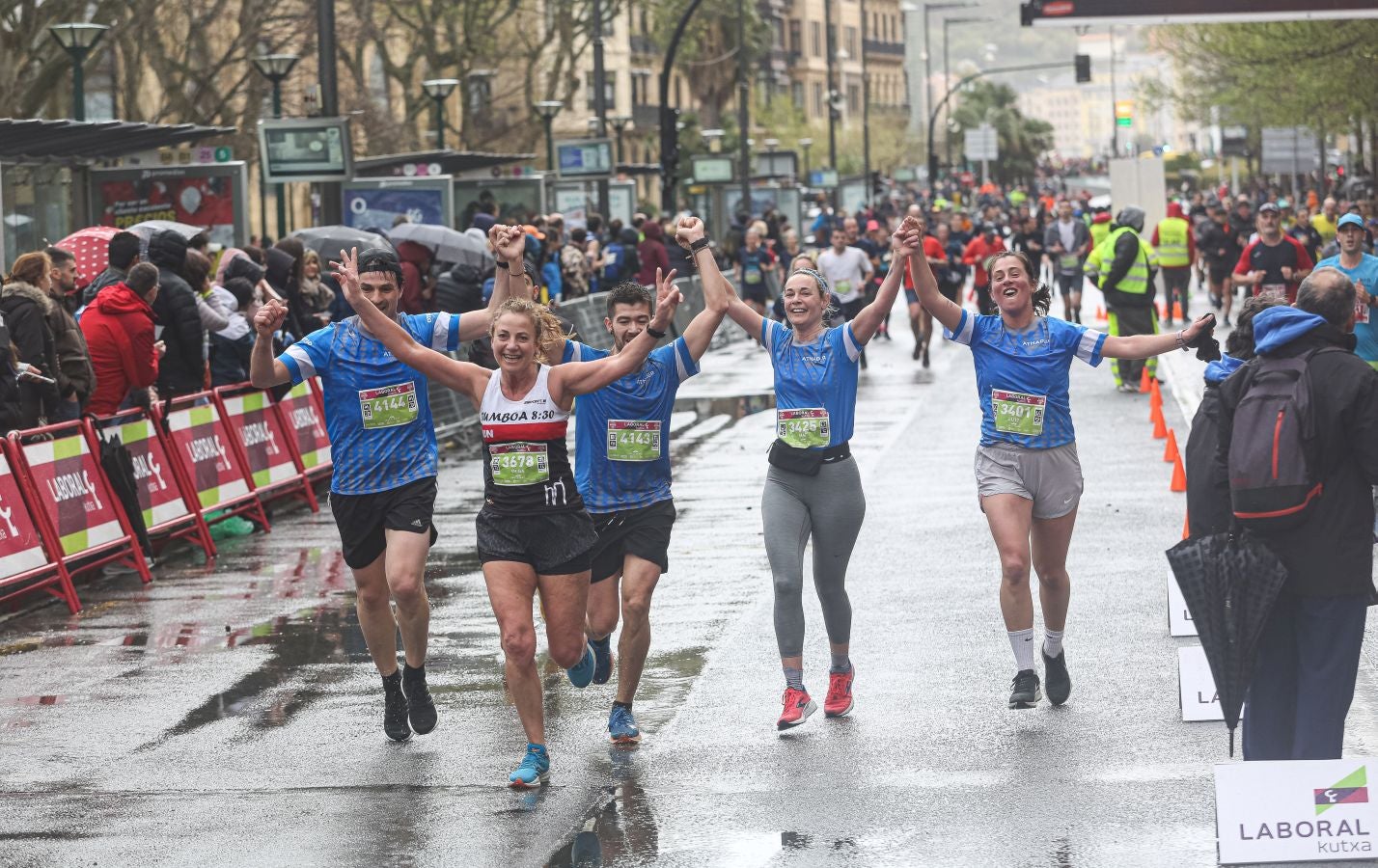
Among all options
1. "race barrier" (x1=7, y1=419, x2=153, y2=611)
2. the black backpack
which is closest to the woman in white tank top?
the black backpack

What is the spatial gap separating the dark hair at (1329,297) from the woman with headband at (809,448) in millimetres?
1926

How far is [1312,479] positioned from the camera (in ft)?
20.6

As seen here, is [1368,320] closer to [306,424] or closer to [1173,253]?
[306,424]

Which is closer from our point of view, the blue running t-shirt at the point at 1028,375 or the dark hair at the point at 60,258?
the blue running t-shirt at the point at 1028,375

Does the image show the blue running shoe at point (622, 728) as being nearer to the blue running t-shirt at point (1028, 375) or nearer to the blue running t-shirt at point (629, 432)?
the blue running t-shirt at point (629, 432)

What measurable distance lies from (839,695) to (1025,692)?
0.72m

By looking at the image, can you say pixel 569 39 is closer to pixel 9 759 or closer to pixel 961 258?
pixel 961 258

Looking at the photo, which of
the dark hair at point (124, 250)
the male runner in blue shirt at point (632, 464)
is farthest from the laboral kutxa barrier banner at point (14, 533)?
the male runner in blue shirt at point (632, 464)

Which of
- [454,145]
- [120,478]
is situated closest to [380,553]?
[120,478]

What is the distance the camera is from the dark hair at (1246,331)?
27.3 feet

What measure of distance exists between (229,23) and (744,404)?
2304 centimetres

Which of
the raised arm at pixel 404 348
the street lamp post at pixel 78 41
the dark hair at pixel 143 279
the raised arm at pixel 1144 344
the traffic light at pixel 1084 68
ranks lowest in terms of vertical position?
the raised arm at pixel 1144 344

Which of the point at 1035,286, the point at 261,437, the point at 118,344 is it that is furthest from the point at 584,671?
the point at 261,437

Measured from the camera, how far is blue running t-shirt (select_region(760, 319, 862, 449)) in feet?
26.9
